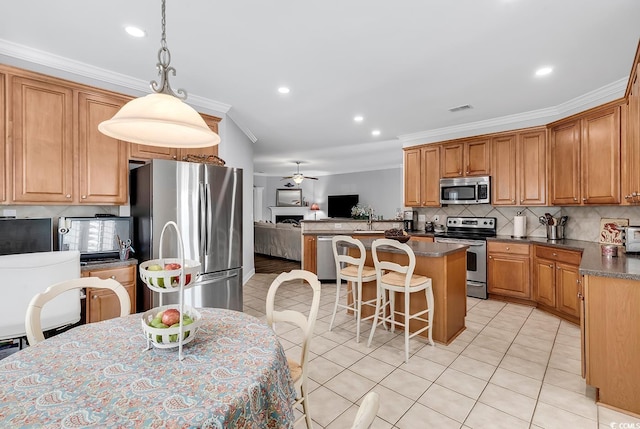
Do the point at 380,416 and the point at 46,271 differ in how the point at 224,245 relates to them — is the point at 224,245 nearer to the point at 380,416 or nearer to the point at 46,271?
the point at 46,271

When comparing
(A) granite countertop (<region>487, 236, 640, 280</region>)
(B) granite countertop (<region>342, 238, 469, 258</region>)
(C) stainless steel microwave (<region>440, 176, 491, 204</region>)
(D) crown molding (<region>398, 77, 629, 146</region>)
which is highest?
(D) crown molding (<region>398, 77, 629, 146</region>)

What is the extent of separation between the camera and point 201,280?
3.00m

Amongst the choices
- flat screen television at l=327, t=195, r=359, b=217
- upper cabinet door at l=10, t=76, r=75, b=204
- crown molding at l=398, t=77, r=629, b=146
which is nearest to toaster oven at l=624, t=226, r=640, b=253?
crown molding at l=398, t=77, r=629, b=146

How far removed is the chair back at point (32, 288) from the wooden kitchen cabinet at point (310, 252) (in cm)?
357

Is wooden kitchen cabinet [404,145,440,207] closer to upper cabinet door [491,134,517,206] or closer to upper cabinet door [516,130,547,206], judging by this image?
upper cabinet door [491,134,517,206]

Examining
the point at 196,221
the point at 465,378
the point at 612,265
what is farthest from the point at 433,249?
the point at 196,221

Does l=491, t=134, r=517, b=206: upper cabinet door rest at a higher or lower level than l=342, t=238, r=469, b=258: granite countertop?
higher

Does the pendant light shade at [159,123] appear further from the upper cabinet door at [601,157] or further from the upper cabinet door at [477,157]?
the upper cabinet door at [477,157]

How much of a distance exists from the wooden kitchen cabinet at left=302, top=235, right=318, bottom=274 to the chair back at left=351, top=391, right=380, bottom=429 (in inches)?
189

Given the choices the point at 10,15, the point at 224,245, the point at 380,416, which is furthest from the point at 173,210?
the point at 380,416

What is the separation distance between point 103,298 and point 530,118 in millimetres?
5469

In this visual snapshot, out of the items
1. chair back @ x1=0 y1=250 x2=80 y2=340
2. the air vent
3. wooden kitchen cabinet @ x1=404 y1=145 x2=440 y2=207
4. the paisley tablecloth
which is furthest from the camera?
wooden kitchen cabinet @ x1=404 y1=145 x2=440 y2=207

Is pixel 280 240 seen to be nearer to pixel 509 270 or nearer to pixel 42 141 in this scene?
pixel 509 270

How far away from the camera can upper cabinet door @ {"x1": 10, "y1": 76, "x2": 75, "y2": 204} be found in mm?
2541
